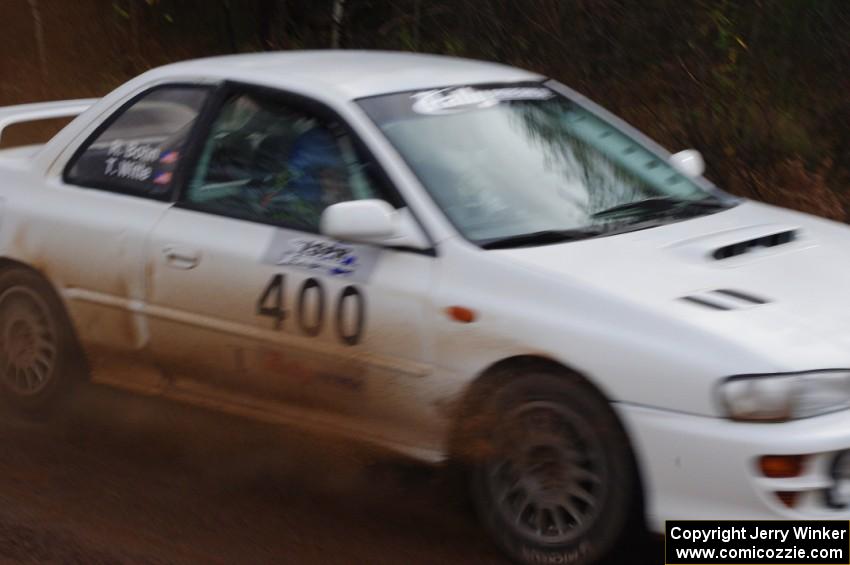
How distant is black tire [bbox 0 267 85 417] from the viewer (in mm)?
5996

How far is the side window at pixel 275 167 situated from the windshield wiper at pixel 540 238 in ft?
1.76

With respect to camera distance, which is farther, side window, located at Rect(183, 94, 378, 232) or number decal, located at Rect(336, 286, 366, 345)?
side window, located at Rect(183, 94, 378, 232)

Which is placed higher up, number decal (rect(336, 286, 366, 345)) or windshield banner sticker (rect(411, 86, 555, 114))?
windshield banner sticker (rect(411, 86, 555, 114))

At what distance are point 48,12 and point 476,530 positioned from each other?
38.3 ft

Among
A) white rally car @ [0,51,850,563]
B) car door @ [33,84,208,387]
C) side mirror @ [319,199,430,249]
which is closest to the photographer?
white rally car @ [0,51,850,563]

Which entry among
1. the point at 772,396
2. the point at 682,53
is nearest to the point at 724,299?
the point at 772,396

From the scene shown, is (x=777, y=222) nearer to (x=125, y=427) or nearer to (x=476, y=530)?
(x=476, y=530)

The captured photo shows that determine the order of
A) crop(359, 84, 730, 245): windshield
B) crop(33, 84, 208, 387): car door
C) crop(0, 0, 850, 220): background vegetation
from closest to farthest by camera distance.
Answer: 1. crop(359, 84, 730, 245): windshield
2. crop(33, 84, 208, 387): car door
3. crop(0, 0, 850, 220): background vegetation

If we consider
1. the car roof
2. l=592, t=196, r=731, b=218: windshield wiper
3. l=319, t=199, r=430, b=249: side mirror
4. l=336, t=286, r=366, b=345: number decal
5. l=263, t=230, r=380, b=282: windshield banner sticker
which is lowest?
l=336, t=286, r=366, b=345: number decal

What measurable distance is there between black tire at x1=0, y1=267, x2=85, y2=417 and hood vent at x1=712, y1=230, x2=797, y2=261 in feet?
9.04

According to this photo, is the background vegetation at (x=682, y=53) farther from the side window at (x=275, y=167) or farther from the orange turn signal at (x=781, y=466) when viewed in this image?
the orange turn signal at (x=781, y=466)

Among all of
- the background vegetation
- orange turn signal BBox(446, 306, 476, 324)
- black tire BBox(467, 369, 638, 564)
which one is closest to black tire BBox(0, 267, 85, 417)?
orange turn signal BBox(446, 306, 476, 324)

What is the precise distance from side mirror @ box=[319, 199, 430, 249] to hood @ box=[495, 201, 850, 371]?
35 cm

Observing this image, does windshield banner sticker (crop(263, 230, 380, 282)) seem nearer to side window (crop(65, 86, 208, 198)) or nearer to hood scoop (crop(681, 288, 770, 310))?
side window (crop(65, 86, 208, 198))
